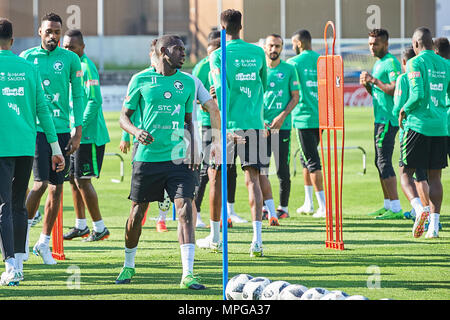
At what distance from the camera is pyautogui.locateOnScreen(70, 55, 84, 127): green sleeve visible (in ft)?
28.4

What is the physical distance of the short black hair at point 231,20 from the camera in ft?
29.2

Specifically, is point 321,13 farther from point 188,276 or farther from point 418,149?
point 188,276

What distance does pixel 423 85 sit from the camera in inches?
391

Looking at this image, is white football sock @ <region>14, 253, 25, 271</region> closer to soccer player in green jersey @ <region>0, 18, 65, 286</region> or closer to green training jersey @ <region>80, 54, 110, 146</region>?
soccer player in green jersey @ <region>0, 18, 65, 286</region>

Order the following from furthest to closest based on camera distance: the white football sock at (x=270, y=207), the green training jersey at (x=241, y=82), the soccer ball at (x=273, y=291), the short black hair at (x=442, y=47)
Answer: the white football sock at (x=270, y=207) < the short black hair at (x=442, y=47) < the green training jersey at (x=241, y=82) < the soccer ball at (x=273, y=291)

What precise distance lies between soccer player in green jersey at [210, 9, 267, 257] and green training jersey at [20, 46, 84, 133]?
4.43 feet

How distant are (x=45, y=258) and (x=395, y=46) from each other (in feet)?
124

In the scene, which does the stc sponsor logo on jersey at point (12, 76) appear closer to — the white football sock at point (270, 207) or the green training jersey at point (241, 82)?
the green training jersey at point (241, 82)

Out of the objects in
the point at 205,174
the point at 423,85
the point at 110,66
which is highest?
the point at 110,66

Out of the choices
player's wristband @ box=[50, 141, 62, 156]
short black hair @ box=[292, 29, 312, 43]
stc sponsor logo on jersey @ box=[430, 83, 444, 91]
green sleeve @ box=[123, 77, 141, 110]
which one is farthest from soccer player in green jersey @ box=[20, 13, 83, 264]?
short black hair @ box=[292, 29, 312, 43]

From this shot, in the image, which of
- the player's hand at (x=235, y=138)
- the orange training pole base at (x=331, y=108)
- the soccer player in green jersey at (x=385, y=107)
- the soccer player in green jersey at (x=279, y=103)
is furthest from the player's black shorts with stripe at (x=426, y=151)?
the player's hand at (x=235, y=138)

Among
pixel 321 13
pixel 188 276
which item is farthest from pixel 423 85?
pixel 321 13

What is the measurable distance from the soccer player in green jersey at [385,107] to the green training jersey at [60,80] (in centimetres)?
410

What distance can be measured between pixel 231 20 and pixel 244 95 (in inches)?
29.8
